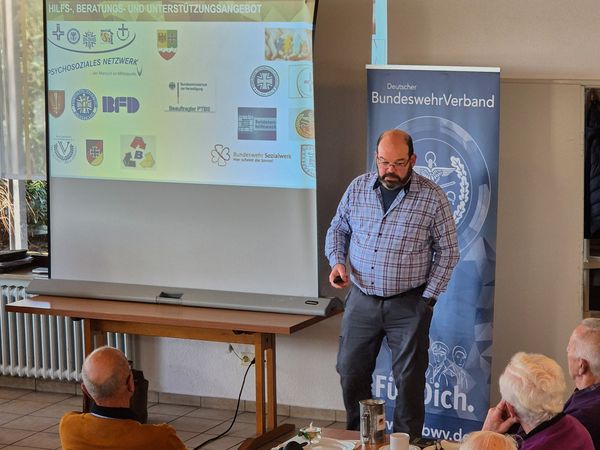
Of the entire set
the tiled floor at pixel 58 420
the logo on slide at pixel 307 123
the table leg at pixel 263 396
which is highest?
the logo on slide at pixel 307 123

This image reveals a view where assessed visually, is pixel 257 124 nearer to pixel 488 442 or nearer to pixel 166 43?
pixel 166 43

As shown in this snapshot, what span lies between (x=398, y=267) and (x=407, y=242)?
0.41ft

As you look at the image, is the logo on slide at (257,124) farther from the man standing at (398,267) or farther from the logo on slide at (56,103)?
the logo on slide at (56,103)

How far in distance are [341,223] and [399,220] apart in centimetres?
35

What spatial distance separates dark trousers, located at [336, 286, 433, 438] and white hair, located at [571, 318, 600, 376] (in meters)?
1.25

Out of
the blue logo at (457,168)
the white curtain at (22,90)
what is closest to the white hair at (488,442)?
the blue logo at (457,168)

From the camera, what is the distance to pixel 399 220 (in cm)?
457

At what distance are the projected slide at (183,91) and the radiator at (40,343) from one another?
1057 millimetres

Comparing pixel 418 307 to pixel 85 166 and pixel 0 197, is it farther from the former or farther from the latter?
pixel 0 197

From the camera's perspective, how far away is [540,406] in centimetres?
284

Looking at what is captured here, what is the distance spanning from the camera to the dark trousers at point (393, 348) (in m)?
4.56

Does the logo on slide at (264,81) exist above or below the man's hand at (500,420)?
above

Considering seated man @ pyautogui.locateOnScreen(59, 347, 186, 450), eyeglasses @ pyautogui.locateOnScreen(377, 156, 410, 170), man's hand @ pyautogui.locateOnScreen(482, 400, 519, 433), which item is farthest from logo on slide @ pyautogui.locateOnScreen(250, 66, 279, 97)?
man's hand @ pyautogui.locateOnScreen(482, 400, 519, 433)

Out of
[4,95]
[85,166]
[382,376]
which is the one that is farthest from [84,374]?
[4,95]
